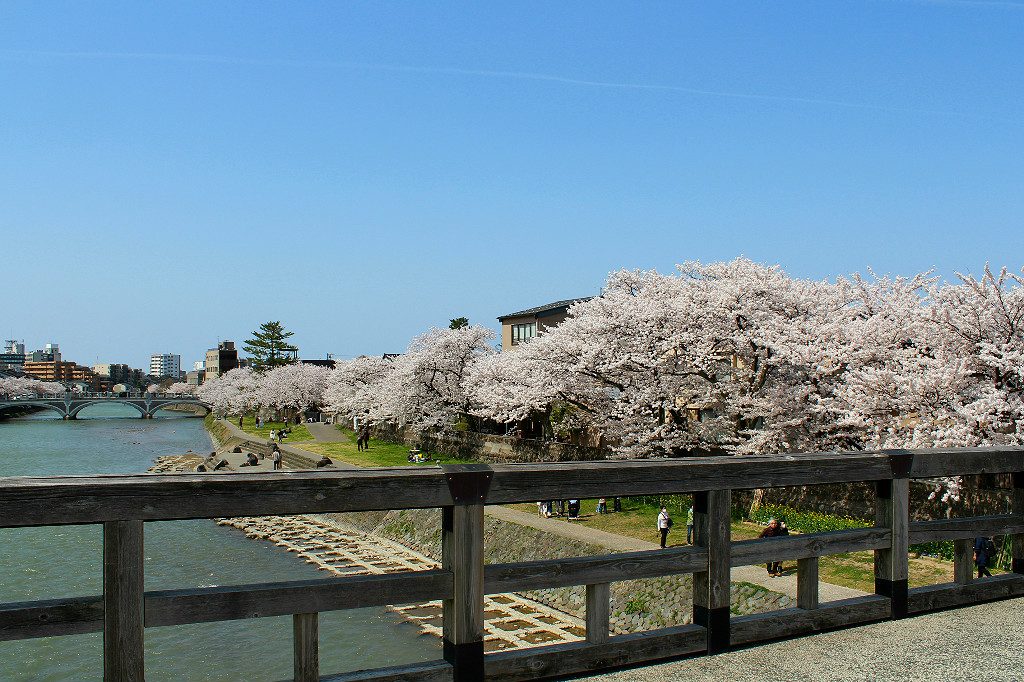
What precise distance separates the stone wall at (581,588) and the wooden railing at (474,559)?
8987 millimetres

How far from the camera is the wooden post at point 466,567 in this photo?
418cm

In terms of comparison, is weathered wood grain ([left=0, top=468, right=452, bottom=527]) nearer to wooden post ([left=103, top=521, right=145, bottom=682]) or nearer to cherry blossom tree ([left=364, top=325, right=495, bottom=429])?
wooden post ([left=103, top=521, right=145, bottom=682])

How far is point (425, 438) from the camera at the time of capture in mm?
58906

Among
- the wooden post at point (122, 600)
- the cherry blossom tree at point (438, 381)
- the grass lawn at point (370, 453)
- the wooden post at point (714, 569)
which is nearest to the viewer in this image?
Answer: the wooden post at point (122, 600)

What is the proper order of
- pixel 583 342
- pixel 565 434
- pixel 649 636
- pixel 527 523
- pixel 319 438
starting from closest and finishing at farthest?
pixel 649 636 → pixel 527 523 → pixel 583 342 → pixel 565 434 → pixel 319 438

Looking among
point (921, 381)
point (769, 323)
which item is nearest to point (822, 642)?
point (921, 381)

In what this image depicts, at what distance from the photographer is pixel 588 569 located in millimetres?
4543

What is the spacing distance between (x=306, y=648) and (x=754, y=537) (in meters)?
19.1

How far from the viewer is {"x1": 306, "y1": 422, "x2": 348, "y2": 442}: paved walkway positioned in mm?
75244

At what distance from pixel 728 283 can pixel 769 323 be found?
2.70 m

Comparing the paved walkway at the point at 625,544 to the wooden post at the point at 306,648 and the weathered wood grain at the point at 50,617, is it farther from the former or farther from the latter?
the weathered wood grain at the point at 50,617

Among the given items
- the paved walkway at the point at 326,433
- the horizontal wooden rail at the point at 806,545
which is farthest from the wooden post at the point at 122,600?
the paved walkway at the point at 326,433

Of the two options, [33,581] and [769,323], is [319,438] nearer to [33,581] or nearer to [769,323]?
[33,581]

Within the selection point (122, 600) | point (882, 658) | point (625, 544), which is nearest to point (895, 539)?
point (882, 658)
